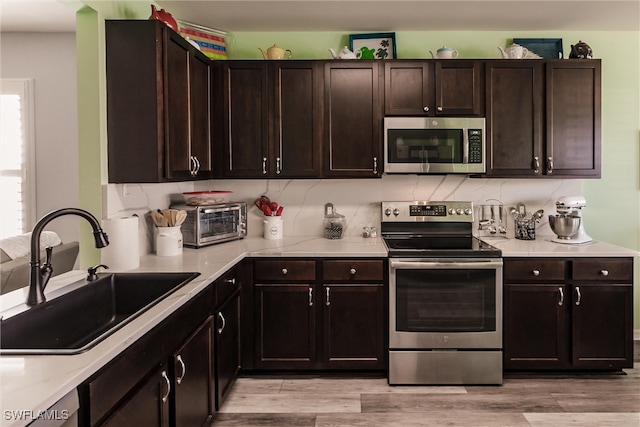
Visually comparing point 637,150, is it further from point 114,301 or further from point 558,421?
point 114,301

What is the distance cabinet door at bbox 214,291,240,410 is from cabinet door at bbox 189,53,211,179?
0.88m

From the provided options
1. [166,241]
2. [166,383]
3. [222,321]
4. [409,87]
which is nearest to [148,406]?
[166,383]

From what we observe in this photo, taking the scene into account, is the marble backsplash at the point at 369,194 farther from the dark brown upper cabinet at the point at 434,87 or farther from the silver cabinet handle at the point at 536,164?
the dark brown upper cabinet at the point at 434,87

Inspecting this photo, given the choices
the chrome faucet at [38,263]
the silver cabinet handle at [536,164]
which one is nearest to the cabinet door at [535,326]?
the silver cabinet handle at [536,164]

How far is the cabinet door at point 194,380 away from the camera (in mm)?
1959

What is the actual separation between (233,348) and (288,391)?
0.45m

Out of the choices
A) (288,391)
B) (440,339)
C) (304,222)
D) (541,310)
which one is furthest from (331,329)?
(541,310)

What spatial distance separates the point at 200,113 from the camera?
3.13m

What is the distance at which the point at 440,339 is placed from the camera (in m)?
3.10

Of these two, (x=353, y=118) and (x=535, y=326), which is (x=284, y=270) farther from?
(x=535, y=326)

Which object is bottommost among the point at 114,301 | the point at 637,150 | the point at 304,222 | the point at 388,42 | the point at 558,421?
A: the point at 558,421

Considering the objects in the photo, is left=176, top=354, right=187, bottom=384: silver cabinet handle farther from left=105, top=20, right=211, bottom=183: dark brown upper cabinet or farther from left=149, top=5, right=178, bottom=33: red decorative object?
left=149, top=5, right=178, bottom=33: red decorative object

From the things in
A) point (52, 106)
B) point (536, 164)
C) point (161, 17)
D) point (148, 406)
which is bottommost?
point (148, 406)

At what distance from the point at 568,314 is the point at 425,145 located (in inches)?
56.9
